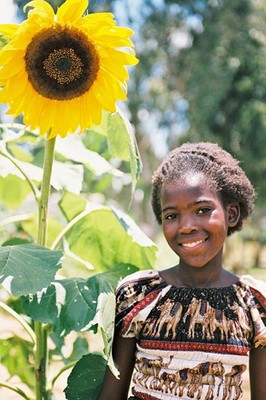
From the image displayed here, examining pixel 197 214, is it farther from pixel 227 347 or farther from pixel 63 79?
pixel 63 79

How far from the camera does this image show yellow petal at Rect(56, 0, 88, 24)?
5.19ft

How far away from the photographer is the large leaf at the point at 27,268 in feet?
4.85

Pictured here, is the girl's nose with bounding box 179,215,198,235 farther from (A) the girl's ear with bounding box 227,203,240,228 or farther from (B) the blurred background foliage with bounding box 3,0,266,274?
(B) the blurred background foliage with bounding box 3,0,266,274

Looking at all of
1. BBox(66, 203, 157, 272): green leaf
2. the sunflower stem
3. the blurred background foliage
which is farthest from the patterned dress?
the blurred background foliage

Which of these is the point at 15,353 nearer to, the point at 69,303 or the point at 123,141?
the point at 69,303

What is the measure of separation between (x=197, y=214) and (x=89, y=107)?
40 centimetres

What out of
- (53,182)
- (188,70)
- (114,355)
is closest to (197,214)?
(114,355)

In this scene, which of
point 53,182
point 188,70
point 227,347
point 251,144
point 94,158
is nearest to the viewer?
point 227,347

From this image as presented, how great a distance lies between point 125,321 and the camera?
5.26 ft

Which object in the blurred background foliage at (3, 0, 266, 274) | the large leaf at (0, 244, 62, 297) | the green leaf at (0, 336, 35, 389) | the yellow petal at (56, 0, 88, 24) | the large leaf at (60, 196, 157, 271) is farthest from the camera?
the blurred background foliage at (3, 0, 266, 274)

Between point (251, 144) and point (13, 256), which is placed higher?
point (251, 144)

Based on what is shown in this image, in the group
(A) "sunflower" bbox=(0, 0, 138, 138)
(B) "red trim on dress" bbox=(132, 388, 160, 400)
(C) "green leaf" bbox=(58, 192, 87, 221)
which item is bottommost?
(B) "red trim on dress" bbox=(132, 388, 160, 400)

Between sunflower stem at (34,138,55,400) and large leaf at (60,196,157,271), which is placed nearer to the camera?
sunflower stem at (34,138,55,400)

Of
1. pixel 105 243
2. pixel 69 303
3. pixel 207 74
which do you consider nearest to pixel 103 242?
pixel 105 243
